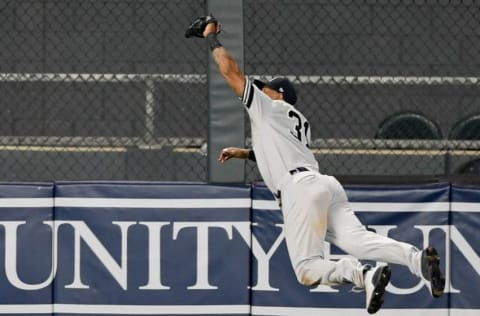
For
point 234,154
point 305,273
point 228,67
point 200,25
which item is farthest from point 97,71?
point 305,273

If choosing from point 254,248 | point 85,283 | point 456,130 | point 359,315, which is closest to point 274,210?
point 254,248

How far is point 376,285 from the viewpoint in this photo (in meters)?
6.77

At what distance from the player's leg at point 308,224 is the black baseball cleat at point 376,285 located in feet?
1.31

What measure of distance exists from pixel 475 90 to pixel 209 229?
12.3ft

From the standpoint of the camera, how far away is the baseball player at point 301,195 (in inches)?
282

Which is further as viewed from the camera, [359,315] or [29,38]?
[29,38]

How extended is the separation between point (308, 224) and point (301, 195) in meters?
0.20

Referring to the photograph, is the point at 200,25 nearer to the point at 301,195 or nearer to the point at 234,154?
the point at 234,154

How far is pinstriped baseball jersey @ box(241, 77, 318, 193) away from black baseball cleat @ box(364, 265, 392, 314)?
997mm

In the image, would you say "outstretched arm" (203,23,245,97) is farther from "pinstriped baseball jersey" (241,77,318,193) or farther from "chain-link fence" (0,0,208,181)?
"chain-link fence" (0,0,208,181)

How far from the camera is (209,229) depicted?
8484mm

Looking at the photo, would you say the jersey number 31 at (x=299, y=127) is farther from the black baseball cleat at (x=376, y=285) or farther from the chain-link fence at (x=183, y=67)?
the chain-link fence at (x=183, y=67)

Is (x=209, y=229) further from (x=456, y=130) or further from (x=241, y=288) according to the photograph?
(x=456, y=130)

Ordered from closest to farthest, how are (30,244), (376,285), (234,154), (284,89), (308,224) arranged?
1. (376,285)
2. (308,224)
3. (284,89)
4. (234,154)
5. (30,244)
